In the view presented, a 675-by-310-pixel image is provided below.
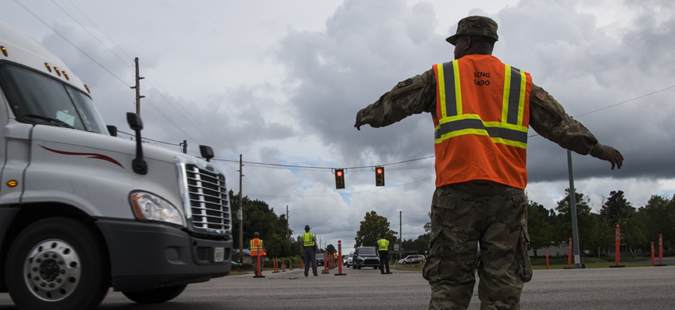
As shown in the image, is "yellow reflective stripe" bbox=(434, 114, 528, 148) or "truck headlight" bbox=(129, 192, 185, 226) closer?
"yellow reflective stripe" bbox=(434, 114, 528, 148)

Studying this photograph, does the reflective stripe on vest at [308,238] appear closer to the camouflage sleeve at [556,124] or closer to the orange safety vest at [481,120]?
the camouflage sleeve at [556,124]

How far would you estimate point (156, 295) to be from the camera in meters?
6.03

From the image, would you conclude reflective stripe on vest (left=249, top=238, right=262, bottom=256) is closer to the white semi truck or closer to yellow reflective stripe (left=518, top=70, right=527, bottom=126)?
the white semi truck

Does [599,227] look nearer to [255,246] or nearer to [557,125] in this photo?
[255,246]

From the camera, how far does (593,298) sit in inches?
Result: 238

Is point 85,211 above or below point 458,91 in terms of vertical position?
below

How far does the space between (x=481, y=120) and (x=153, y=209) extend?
9.30 feet

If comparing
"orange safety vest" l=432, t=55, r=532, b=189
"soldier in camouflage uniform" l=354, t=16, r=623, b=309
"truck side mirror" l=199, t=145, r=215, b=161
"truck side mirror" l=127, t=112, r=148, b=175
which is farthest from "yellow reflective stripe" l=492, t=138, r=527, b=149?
"truck side mirror" l=199, t=145, r=215, b=161

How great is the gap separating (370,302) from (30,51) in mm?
4415

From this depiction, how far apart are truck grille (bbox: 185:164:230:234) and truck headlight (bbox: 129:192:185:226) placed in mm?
176

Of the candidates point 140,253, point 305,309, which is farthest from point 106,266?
point 305,309

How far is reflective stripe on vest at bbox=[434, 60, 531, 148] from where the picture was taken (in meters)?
2.86

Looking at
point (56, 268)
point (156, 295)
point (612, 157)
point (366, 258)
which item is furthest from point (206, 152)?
point (366, 258)

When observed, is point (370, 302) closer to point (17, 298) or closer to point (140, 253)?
point (140, 253)
